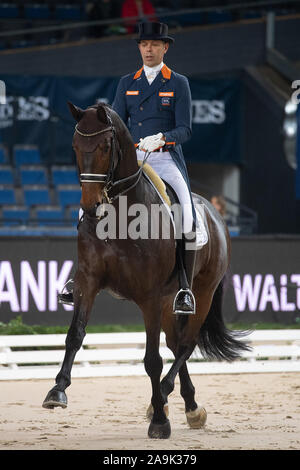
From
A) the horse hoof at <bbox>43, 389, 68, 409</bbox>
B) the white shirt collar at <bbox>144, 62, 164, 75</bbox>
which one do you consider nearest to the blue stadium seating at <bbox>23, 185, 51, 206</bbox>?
the white shirt collar at <bbox>144, 62, 164, 75</bbox>

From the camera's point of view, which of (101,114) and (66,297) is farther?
(66,297)

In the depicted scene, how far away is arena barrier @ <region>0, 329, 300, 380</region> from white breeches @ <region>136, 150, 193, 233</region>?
10.7 feet

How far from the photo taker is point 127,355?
31.3 ft

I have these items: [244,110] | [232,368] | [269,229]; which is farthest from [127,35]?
[232,368]

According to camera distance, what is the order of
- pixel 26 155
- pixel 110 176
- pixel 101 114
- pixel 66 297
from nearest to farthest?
pixel 101 114 < pixel 110 176 < pixel 66 297 < pixel 26 155

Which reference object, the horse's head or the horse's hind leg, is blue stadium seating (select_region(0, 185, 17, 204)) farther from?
the horse's head

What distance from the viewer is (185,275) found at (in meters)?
6.30

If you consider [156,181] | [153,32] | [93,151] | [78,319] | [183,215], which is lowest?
[78,319]

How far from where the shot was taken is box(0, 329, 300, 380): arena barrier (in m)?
9.23

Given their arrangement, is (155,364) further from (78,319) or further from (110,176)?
(110,176)

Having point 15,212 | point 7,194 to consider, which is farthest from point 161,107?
point 7,194

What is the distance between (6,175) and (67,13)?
4330 mm
